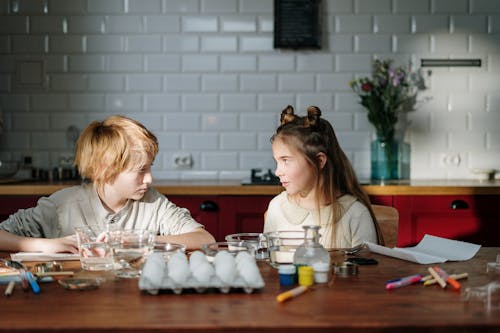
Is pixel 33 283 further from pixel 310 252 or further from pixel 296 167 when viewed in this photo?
pixel 296 167

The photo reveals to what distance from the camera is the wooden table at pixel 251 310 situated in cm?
127

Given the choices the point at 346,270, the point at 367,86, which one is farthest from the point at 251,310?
the point at 367,86

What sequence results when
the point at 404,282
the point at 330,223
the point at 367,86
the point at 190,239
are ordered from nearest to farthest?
the point at 404,282
the point at 190,239
the point at 330,223
the point at 367,86

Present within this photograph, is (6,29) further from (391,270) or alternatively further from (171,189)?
(391,270)

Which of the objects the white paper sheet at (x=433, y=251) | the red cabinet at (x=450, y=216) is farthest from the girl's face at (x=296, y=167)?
the red cabinet at (x=450, y=216)

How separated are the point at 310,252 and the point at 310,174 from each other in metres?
Result: 1.02

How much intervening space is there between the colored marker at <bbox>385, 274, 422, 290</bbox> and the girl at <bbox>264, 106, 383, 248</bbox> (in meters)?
0.96

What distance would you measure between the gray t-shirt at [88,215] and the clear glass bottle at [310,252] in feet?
2.77

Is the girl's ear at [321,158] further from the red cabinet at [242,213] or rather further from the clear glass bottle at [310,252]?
the clear glass bottle at [310,252]

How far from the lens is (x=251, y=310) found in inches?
54.1

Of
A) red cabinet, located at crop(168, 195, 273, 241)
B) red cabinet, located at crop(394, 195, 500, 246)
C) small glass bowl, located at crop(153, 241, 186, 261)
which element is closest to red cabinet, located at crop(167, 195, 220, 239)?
red cabinet, located at crop(168, 195, 273, 241)

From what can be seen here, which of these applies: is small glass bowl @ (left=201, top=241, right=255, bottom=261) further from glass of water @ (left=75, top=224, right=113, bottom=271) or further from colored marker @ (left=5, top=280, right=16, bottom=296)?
colored marker @ (left=5, top=280, right=16, bottom=296)

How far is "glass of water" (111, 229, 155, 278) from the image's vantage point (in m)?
1.77

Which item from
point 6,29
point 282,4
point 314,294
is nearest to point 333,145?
point 314,294
